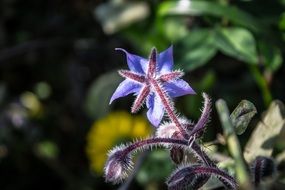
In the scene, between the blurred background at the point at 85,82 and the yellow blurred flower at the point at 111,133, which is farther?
the yellow blurred flower at the point at 111,133

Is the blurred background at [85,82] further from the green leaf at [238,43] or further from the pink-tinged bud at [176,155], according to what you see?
the pink-tinged bud at [176,155]

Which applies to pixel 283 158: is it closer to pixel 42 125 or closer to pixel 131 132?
pixel 131 132

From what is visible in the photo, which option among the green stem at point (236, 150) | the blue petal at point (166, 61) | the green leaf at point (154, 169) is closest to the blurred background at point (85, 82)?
the green leaf at point (154, 169)

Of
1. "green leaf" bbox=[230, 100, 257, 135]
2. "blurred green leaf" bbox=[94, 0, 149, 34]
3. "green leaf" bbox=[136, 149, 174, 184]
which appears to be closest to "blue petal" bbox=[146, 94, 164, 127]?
"green leaf" bbox=[230, 100, 257, 135]

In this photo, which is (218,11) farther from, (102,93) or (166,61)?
(102,93)

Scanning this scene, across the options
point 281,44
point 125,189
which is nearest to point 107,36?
point 281,44

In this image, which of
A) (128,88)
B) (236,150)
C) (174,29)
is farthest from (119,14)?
(236,150)

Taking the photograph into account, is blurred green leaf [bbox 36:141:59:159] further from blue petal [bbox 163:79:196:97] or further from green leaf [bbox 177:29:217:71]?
blue petal [bbox 163:79:196:97]
